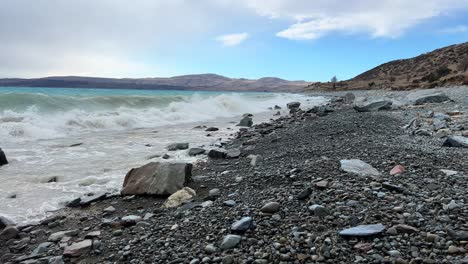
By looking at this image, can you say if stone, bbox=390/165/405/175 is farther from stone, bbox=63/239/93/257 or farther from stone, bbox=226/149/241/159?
stone, bbox=226/149/241/159

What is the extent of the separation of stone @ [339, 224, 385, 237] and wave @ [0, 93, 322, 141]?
1371cm

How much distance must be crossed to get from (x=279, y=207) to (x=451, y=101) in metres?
16.1

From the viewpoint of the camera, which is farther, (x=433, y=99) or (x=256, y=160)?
(x=433, y=99)

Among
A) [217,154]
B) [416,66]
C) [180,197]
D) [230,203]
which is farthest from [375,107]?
[416,66]

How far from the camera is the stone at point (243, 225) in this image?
147 inches

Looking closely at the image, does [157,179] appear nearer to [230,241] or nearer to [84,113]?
[230,241]

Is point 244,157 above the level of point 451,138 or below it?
below

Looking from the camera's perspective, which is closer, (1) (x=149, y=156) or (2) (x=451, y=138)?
(2) (x=451, y=138)

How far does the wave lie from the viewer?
15.2m

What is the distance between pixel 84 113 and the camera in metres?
20.6

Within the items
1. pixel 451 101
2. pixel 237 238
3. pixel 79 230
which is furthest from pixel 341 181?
pixel 451 101

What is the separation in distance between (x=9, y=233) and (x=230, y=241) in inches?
122

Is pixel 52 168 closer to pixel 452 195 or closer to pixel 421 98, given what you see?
pixel 452 195

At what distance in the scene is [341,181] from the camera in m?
4.82
